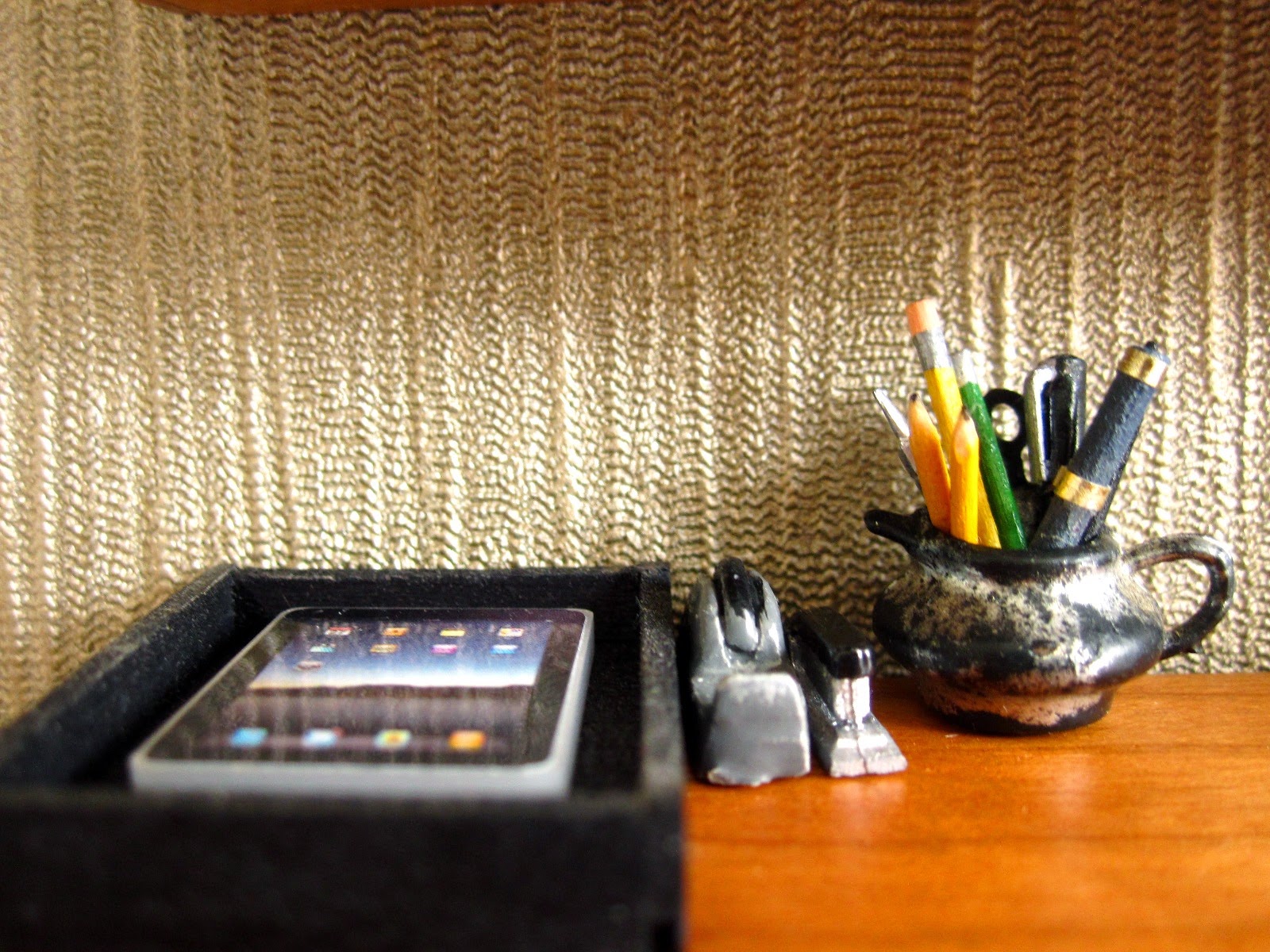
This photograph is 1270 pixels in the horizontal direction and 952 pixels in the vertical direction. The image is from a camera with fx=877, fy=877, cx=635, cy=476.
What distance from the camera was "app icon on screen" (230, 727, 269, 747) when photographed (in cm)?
34

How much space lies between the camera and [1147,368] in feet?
1.36

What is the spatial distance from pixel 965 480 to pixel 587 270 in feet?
0.81

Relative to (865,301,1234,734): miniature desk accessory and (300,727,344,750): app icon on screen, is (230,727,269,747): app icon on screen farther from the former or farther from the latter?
(865,301,1234,734): miniature desk accessory

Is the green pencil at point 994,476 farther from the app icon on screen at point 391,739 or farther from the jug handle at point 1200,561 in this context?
the app icon on screen at point 391,739

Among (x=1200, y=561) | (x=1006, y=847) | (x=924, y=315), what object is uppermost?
(x=924, y=315)

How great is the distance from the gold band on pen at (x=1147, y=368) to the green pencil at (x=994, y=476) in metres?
0.07

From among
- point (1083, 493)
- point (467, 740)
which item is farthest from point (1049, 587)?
point (467, 740)

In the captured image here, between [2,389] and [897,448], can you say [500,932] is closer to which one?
[897,448]

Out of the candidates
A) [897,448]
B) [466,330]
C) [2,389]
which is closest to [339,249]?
[466,330]

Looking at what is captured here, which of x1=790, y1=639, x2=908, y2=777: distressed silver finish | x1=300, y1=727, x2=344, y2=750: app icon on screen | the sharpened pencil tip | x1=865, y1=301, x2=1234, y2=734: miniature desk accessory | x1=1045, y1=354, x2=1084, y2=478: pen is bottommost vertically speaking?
x1=790, y1=639, x2=908, y2=777: distressed silver finish

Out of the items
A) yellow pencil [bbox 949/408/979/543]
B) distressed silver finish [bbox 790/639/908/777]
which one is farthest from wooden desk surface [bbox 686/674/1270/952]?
yellow pencil [bbox 949/408/979/543]

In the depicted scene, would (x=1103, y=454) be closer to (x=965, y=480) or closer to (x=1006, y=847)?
(x=965, y=480)

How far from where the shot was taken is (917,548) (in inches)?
17.7

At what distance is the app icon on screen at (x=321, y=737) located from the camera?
0.34 metres
